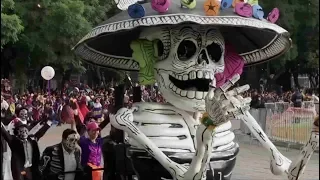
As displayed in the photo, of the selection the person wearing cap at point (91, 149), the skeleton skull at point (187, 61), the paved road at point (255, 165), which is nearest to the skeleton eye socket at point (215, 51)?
the skeleton skull at point (187, 61)

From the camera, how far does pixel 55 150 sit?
5.68m

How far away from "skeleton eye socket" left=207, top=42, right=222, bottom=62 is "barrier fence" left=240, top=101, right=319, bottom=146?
7638mm

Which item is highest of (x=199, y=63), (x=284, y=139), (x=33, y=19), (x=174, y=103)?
(x=33, y=19)

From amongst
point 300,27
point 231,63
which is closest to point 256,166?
point 231,63

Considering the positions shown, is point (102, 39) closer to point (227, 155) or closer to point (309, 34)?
point (227, 155)

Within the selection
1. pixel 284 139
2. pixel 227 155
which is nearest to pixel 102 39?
pixel 227 155

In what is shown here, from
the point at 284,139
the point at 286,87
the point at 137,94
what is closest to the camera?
the point at 137,94

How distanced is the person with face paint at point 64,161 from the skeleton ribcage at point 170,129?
1.22 metres

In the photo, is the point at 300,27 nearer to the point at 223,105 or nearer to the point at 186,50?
the point at 186,50

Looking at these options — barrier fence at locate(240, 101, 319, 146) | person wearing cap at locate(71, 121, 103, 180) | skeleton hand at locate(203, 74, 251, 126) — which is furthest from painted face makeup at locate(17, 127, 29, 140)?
barrier fence at locate(240, 101, 319, 146)

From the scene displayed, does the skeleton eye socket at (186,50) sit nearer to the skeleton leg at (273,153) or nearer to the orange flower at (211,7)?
the orange flower at (211,7)

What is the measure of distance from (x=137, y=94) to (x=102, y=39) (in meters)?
0.75

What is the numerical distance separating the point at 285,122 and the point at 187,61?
9245mm

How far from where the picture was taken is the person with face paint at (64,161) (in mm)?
5552
